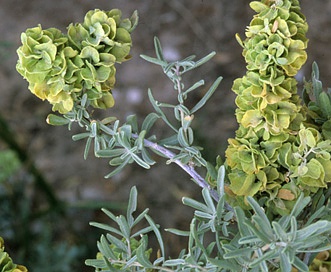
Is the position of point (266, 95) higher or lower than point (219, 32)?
higher

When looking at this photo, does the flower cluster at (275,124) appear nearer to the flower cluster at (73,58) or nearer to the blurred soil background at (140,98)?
the flower cluster at (73,58)

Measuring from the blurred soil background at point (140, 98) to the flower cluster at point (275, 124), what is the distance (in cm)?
71

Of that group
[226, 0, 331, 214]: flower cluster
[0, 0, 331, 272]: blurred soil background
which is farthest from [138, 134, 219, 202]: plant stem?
[0, 0, 331, 272]: blurred soil background

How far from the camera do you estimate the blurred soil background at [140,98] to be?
4.57ft

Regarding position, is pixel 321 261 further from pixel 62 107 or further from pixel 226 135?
pixel 226 135

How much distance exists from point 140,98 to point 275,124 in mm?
1117

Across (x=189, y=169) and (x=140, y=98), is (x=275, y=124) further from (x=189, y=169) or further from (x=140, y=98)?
(x=140, y=98)

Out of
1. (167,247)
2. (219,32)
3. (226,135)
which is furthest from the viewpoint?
(219,32)

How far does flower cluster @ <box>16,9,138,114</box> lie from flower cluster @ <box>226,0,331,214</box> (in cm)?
11

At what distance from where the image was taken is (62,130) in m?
1.54

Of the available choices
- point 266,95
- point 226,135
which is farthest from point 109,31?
point 226,135

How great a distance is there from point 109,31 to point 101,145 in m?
0.12

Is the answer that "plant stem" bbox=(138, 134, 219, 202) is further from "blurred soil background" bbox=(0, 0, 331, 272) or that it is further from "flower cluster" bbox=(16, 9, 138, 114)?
"blurred soil background" bbox=(0, 0, 331, 272)

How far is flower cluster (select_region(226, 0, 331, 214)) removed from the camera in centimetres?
46
